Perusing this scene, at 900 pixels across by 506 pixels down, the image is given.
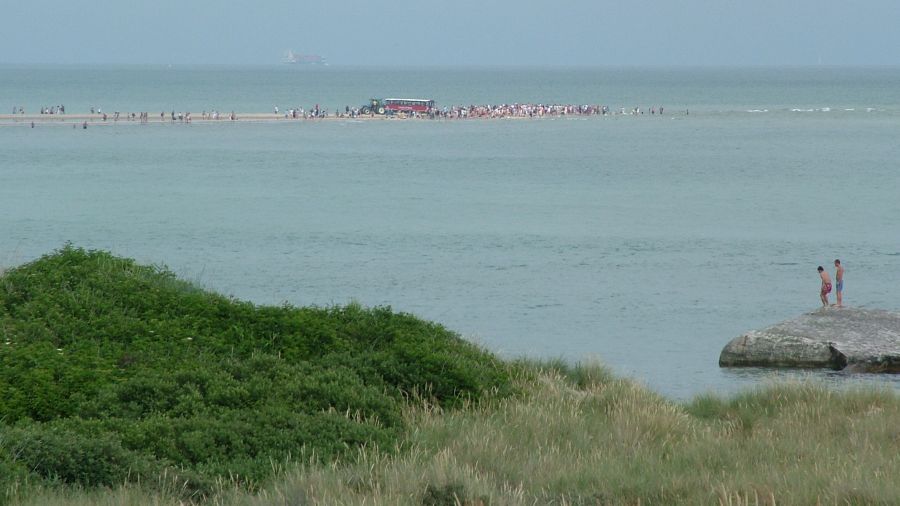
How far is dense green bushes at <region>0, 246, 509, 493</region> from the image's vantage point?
1070cm

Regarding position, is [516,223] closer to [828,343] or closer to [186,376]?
[828,343]

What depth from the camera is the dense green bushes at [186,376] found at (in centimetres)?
1070

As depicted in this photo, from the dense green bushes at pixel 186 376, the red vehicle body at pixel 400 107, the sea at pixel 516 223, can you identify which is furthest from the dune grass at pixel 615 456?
the red vehicle body at pixel 400 107

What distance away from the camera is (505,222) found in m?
51.4

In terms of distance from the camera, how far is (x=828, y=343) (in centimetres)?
2336

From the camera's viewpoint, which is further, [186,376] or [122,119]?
[122,119]

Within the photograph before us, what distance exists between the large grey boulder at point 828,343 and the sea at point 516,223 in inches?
23.8

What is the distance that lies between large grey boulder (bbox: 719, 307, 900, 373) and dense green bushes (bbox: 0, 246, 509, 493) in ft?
29.1

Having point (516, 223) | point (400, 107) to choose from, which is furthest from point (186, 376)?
point (400, 107)

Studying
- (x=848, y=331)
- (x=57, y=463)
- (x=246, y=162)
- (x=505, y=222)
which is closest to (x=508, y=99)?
(x=246, y=162)

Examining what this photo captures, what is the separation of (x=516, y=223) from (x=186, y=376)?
3826cm

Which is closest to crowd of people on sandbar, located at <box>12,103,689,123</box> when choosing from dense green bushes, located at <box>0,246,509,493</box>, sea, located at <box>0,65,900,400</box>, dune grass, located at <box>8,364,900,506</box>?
sea, located at <box>0,65,900,400</box>

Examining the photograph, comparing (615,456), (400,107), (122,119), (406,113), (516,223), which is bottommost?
(516,223)

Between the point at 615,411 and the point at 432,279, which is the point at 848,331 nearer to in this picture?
the point at 615,411
